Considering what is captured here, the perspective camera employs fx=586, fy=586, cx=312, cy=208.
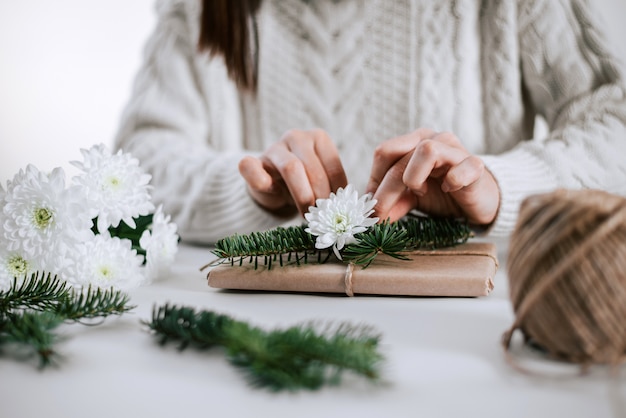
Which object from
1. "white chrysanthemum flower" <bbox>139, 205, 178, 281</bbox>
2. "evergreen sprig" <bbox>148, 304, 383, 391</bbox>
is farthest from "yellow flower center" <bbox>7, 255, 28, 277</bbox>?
"evergreen sprig" <bbox>148, 304, 383, 391</bbox>

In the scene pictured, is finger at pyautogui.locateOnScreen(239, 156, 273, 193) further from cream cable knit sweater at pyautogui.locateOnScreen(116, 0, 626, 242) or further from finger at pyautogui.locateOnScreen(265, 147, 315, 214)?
cream cable knit sweater at pyautogui.locateOnScreen(116, 0, 626, 242)

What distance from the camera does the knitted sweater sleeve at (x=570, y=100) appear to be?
81 centimetres

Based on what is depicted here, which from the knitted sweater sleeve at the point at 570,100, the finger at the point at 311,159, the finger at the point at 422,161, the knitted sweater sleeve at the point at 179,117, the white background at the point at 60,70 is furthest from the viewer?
the white background at the point at 60,70

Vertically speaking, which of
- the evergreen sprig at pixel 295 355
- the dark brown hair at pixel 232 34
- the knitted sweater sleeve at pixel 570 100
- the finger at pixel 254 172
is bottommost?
the evergreen sprig at pixel 295 355

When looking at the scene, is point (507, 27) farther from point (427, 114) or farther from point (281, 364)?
point (281, 364)

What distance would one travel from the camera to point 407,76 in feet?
3.29

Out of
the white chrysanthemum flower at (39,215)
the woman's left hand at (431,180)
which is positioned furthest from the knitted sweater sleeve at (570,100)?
the white chrysanthemum flower at (39,215)

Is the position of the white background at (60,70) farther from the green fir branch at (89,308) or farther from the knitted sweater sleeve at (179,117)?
the green fir branch at (89,308)

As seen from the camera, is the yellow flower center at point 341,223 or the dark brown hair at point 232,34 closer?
the yellow flower center at point 341,223

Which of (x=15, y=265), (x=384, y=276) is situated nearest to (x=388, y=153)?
(x=384, y=276)

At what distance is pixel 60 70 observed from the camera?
1975mm

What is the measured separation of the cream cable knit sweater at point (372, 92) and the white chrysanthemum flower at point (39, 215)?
0.36m

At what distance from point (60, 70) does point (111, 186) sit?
65.8 inches

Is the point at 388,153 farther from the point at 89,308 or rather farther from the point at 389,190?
the point at 89,308
